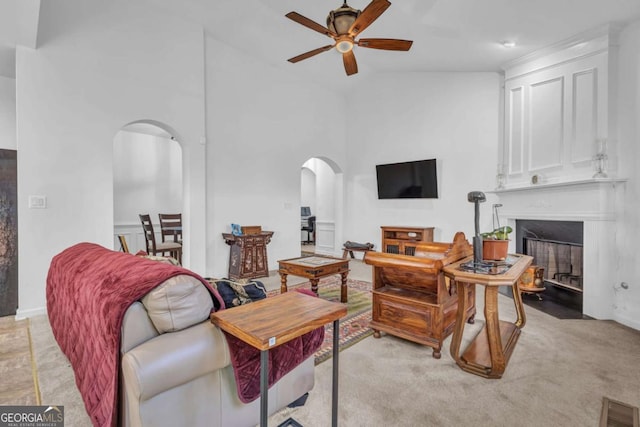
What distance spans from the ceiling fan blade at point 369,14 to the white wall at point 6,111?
4.23 meters

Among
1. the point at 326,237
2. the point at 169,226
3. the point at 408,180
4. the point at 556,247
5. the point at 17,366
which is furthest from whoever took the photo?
the point at 326,237

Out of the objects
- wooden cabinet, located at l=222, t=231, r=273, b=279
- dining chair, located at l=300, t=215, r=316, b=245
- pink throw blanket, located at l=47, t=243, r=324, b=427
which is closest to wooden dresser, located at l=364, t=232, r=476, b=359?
pink throw blanket, located at l=47, t=243, r=324, b=427

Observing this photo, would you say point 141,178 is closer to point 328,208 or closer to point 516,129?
point 328,208

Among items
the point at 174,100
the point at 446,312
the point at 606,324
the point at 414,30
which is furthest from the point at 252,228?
the point at 606,324

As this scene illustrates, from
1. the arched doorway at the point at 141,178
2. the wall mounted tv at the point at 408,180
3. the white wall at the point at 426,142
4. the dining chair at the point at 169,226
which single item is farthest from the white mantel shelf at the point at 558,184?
the arched doorway at the point at 141,178

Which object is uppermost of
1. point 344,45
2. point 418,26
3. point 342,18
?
point 418,26

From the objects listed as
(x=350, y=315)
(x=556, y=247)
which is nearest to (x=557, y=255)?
(x=556, y=247)

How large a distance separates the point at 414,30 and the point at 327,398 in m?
4.35

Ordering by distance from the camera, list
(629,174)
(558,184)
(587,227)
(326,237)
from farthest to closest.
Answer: (326,237), (558,184), (587,227), (629,174)

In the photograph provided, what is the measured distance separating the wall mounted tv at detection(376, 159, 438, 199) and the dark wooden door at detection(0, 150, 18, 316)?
5242mm

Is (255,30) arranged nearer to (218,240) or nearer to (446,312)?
(218,240)

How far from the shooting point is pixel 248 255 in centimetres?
477

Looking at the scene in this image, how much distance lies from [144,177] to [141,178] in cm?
6

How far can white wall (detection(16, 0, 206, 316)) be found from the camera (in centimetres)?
318
